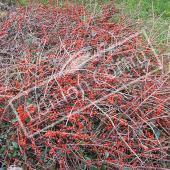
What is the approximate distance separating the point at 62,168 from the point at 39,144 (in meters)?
0.34

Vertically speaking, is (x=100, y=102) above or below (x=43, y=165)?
above

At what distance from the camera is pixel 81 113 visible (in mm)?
2402

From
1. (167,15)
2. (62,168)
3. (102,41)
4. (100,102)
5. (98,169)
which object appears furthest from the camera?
(167,15)

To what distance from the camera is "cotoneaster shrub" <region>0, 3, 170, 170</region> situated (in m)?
2.18

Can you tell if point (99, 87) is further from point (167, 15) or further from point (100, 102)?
point (167, 15)

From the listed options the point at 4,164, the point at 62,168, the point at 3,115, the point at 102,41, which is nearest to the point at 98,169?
the point at 62,168

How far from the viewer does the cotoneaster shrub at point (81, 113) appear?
218 cm

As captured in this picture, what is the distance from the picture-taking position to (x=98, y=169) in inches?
88.3

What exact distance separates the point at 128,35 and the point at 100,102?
141cm

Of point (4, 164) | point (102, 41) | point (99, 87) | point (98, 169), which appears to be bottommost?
point (98, 169)

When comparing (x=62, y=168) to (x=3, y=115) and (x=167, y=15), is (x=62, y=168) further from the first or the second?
(x=167, y=15)

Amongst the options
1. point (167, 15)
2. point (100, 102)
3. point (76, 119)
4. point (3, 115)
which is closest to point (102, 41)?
point (100, 102)

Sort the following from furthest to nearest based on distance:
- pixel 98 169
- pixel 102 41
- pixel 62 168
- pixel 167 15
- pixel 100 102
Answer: pixel 167 15 → pixel 102 41 → pixel 100 102 → pixel 98 169 → pixel 62 168

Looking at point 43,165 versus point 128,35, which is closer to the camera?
point 43,165
